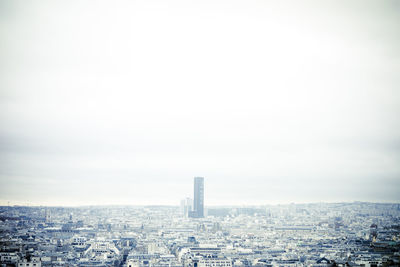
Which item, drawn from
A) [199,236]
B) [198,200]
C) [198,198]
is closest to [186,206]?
[198,200]

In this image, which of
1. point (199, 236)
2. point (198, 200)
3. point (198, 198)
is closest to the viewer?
point (199, 236)

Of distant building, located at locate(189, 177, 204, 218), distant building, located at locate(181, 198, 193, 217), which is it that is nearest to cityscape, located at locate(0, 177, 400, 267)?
distant building, located at locate(189, 177, 204, 218)

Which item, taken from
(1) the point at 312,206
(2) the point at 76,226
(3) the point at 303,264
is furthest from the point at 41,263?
(1) the point at 312,206

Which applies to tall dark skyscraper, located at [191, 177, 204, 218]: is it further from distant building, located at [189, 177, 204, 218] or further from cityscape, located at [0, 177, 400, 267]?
cityscape, located at [0, 177, 400, 267]

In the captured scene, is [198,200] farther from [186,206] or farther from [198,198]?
[186,206]

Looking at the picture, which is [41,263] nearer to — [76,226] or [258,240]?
[258,240]

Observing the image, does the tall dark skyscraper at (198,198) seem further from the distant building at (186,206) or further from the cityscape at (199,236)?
the distant building at (186,206)
